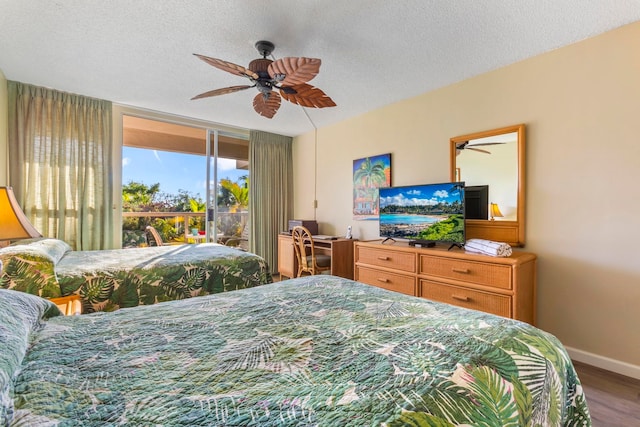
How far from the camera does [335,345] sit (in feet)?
3.13

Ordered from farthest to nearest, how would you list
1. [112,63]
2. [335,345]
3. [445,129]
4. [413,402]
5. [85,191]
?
[85,191] < [445,129] < [112,63] < [335,345] < [413,402]

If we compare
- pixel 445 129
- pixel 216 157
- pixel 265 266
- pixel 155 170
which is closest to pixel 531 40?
pixel 445 129

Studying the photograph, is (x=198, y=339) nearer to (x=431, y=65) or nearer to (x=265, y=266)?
(x=265, y=266)

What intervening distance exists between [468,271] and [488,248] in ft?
0.79

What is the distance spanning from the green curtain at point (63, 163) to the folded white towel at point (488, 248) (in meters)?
3.92

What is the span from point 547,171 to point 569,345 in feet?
4.49

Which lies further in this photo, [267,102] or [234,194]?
[234,194]

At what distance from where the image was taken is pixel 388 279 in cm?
304

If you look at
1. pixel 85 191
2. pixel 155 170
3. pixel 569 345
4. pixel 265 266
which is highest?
pixel 155 170

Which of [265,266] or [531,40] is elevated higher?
[531,40]

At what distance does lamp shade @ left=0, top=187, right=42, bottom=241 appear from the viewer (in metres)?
1.46

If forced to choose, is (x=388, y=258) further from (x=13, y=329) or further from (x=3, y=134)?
(x=3, y=134)

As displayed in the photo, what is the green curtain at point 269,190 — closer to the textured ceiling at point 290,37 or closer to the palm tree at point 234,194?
the palm tree at point 234,194

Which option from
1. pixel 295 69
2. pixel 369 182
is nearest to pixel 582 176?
pixel 369 182
